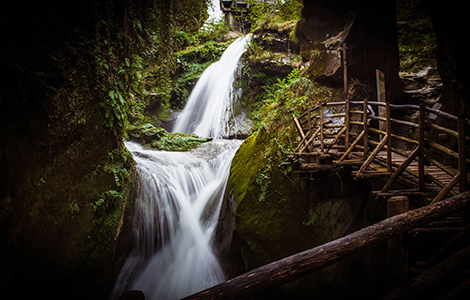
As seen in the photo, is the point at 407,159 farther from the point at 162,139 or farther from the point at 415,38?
the point at 162,139

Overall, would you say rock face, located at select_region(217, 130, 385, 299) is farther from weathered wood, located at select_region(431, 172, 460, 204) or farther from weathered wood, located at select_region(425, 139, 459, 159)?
weathered wood, located at select_region(431, 172, 460, 204)

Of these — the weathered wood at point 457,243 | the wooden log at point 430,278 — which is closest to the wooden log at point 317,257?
the weathered wood at point 457,243

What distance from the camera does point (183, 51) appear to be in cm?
1741

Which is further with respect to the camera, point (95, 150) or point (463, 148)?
point (95, 150)

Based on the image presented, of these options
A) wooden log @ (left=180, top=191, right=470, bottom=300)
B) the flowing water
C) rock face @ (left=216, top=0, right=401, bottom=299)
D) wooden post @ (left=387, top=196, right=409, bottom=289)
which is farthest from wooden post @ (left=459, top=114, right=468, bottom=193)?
the flowing water

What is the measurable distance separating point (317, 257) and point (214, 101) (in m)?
13.6

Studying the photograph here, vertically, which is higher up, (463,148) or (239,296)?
(463,148)

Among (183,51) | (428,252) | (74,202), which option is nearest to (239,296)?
(74,202)

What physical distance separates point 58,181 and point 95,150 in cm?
104

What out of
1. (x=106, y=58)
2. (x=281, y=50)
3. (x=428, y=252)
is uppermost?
(x=281, y=50)

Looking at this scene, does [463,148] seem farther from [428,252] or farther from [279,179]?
[279,179]

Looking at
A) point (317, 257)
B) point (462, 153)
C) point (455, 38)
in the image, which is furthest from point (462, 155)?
point (317, 257)

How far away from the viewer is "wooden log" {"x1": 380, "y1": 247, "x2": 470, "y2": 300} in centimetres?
210

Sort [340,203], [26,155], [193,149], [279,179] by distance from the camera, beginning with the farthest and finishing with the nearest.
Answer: [193,149] → [279,179] → [340,203] → [26,155]
